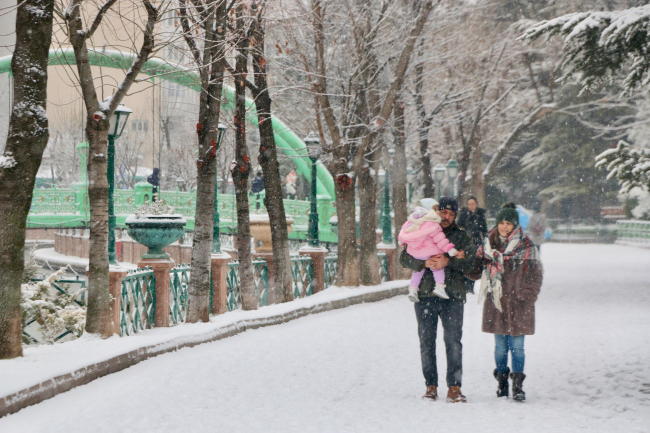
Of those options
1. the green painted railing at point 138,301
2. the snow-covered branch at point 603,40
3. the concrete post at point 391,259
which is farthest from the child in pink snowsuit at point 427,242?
the concrete post at point 391,259

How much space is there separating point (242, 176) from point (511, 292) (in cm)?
651

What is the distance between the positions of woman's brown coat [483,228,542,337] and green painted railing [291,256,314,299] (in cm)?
802

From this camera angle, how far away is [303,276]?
A: 14.4 meters

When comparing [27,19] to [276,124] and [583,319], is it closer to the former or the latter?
[583,319]

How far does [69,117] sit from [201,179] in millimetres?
47874

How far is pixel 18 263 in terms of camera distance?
6.71m

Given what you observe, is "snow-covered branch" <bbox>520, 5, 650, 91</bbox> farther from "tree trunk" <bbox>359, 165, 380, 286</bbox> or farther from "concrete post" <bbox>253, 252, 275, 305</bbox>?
"concrete post" <bbox>253, 252, 275, 305</bbox>

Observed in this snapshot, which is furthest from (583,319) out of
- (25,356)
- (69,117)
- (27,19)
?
(69,117)

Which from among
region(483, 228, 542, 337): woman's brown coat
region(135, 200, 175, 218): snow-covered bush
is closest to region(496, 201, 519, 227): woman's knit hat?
region(483, 228, 542, 337): woman's brown coat

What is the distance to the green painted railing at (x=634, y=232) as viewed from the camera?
113 ft

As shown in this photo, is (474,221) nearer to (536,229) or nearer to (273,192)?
(536,229)

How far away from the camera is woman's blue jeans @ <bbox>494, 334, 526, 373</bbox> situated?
6070mm

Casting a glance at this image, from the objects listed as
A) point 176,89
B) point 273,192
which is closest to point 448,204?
point 273,192

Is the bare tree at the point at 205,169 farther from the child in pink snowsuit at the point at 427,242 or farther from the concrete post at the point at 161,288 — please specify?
the child in pink snowsuit at the point at 427,242
